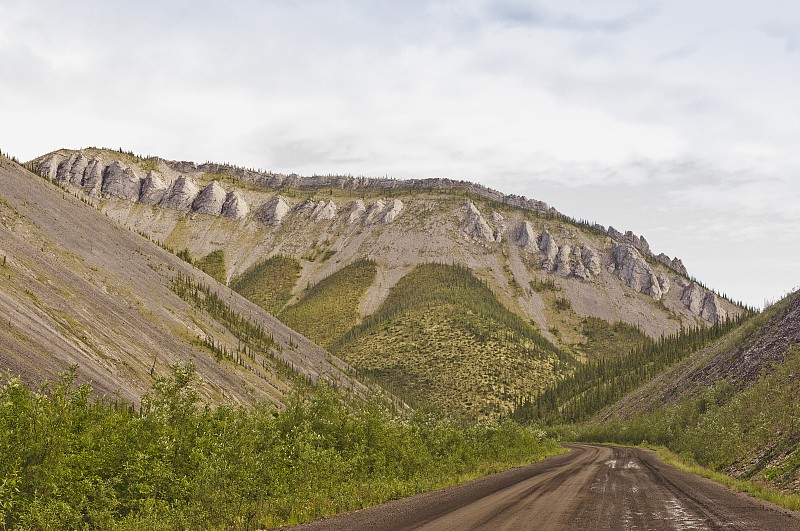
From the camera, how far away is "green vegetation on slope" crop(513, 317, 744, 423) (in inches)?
5591

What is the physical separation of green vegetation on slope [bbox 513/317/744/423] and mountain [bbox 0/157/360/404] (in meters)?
60.2

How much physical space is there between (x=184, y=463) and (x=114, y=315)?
72.4 metres

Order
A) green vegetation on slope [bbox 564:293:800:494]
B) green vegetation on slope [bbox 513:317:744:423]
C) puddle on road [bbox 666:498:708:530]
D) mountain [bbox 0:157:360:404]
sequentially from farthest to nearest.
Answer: green vegetation on slope [bbox 513:317:744:423] → mountain [bbox 0:157:360:404] → green vegetation on slope [bbox 564:293:800:494] → puddle on road [bbox 666:498:708:530]

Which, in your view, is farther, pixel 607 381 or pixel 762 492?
pixel 607 381

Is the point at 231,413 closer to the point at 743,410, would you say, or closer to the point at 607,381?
the point at 743,410

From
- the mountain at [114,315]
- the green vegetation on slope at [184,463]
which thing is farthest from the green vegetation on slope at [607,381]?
the green vegetation on slope at [184,463]

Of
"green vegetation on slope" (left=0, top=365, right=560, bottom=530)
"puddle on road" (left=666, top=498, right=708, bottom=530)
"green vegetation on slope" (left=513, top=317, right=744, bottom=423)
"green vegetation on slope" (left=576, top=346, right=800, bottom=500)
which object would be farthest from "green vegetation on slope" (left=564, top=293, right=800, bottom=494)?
"green vegetation on slope" (left=513, top=317, right=744, bottom=423)

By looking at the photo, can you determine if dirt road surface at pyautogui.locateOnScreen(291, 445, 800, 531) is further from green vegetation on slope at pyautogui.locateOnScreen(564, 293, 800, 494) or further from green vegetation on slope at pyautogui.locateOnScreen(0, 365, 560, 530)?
green vegetation on slope at pyautogui.locateOnScreen(564, 293, 800, 494)

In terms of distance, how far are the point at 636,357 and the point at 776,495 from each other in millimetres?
159060

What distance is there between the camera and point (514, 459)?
47156 mm

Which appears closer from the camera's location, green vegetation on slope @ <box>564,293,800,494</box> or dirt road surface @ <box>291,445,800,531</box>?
dirt road surface @ <box>291,445,800,531</box>

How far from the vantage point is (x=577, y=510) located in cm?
1761

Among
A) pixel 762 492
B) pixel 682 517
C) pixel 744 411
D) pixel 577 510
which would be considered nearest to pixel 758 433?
pixel 744 411

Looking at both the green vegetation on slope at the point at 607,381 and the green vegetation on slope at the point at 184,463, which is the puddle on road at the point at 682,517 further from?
the green vegetation on slope at the point at 607,381
